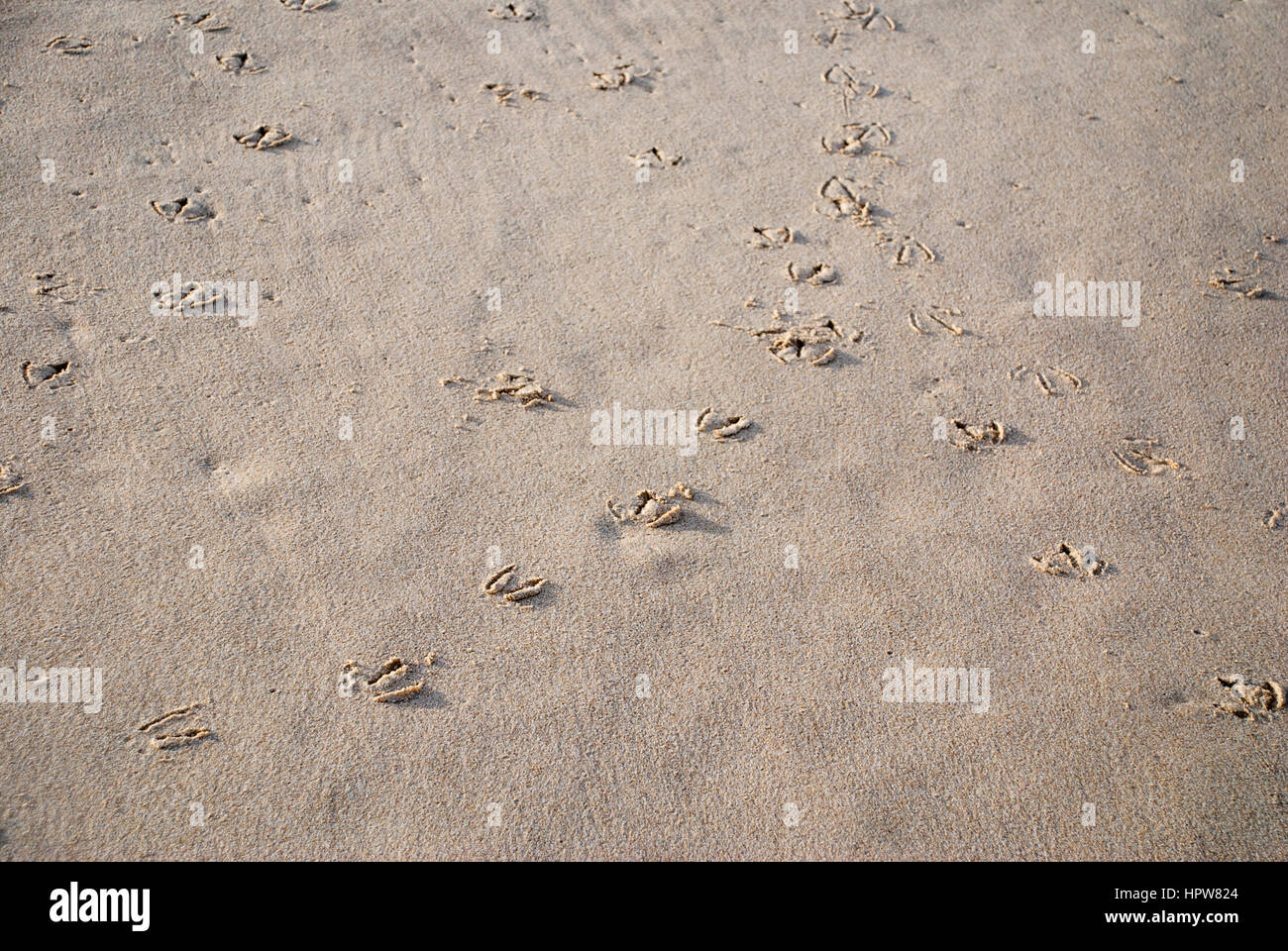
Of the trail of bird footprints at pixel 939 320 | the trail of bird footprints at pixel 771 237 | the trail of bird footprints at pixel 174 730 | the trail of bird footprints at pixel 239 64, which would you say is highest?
the trail of bird footprints at pixel 239 64

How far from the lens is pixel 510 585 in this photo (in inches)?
108

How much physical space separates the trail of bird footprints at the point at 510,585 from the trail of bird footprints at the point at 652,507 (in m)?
0.33

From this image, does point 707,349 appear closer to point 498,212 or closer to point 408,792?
point 498,212

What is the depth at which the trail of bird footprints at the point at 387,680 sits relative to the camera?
8.16 ft

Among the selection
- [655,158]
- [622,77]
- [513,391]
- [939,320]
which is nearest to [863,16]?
[622,77]

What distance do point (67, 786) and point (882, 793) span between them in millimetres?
1909

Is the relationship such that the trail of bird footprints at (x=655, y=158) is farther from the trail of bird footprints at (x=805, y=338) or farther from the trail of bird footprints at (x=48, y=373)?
the trail of bird footprints at (x=48, y=373)

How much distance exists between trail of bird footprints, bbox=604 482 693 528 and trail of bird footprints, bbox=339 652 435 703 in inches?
28.1

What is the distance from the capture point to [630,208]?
398 centimetres

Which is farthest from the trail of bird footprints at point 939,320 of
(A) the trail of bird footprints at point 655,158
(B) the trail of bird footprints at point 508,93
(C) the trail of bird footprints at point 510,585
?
(B) the trail of bird footprints at point 508,93

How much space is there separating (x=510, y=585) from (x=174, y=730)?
90cm

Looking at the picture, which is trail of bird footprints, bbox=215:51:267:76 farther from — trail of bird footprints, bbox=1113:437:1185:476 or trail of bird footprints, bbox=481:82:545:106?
trail of bird footprints, bbox=1113:437:1185:476

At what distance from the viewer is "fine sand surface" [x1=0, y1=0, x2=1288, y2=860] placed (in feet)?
7.78
